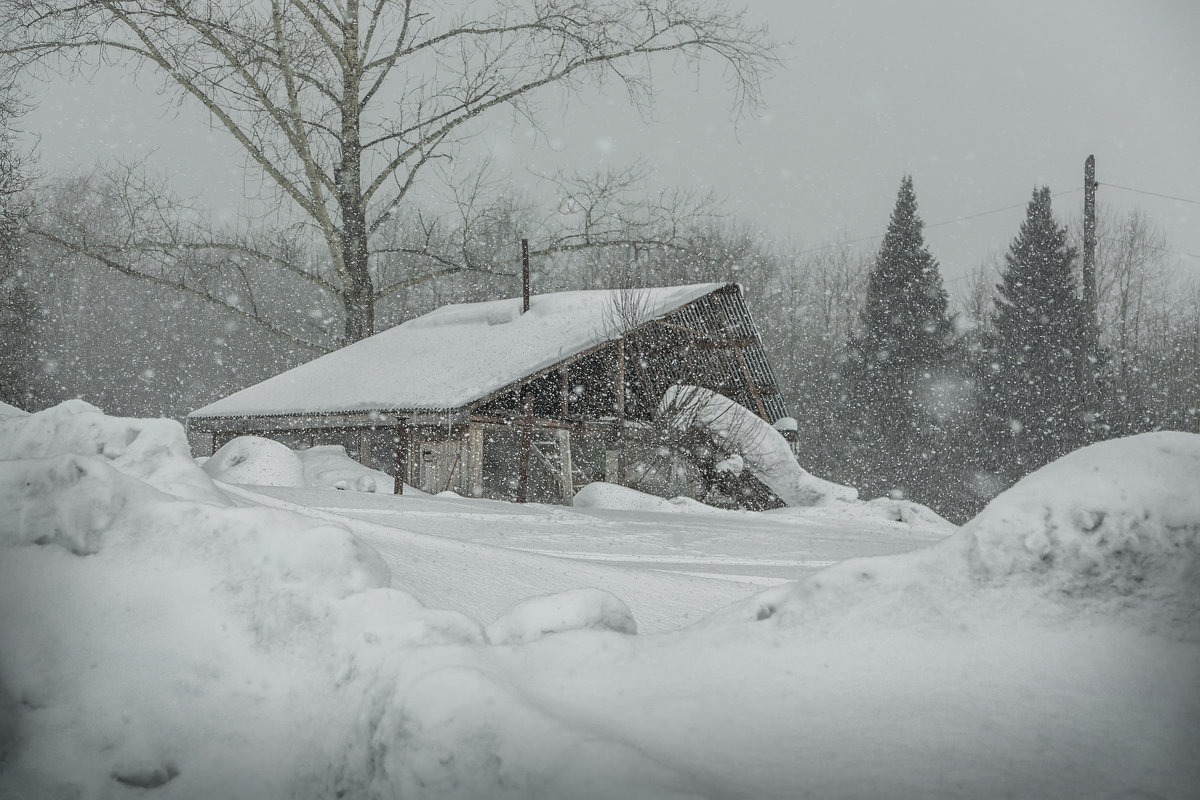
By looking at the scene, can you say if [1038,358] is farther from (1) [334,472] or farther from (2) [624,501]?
(1) [334,472]

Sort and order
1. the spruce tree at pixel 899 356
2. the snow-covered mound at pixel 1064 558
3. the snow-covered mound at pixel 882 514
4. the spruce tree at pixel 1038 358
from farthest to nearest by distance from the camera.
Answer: the spruce tree at pixel 899 356 < the spruce tree at pixel 1038 358 < the snow-covered mound at pixel 882 514 < the snow-covered mound at pixel 1064 558

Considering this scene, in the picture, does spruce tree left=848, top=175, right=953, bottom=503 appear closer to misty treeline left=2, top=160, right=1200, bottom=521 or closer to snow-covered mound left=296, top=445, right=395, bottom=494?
misty treeline left=2, top=160, right=1200, bottom=521

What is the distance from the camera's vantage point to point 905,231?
32875 mm

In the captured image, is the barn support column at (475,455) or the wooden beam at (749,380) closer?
the barn support column at (475,455)

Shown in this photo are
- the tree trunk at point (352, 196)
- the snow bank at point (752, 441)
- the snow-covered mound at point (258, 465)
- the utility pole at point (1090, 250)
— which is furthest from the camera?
the utility pole at point (1090, 250)

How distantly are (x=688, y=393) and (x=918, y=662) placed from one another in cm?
→ 1262

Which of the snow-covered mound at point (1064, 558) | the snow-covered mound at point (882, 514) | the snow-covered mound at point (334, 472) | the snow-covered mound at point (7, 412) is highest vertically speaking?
the snow-covered mound at point (7, 412)

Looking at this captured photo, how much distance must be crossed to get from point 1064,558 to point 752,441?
12844 millimetres

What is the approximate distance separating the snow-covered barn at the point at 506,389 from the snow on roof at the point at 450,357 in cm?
4

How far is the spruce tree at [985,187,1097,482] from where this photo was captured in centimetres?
2386

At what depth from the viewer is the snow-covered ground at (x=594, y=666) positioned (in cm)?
166

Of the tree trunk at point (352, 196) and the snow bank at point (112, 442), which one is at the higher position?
the tree trunk at point (352, 196)

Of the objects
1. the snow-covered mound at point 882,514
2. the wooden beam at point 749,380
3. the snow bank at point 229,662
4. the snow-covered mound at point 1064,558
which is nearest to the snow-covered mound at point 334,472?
the snow-covered mound at point 882,514

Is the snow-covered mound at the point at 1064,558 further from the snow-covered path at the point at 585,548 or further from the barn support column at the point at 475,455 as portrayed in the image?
Result: the barn support column at the point at 475,455
